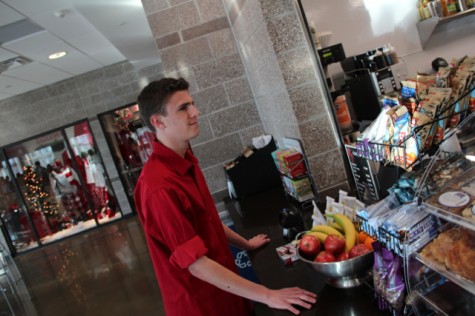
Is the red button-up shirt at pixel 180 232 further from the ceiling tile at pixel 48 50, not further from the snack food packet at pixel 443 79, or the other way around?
the ceiling tile at pixel 48 50

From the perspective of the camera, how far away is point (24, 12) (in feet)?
11.9

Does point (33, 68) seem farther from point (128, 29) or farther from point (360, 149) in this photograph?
point (360, 149)

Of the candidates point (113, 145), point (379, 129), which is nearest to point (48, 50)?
point (113, 145)

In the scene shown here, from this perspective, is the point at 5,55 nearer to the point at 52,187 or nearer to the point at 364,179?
the point at 52,187

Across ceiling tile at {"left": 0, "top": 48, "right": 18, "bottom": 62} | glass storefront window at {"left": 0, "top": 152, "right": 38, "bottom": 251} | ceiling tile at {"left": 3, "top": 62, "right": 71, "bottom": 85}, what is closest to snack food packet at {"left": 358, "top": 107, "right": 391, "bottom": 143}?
ceiling tile at {"left": 0, "top": 48, "right": 18, "bottom": 62}

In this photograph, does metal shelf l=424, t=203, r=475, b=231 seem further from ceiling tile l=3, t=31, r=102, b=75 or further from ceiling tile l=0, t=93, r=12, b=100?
ceiling tile l=0, t=93, r=12, b=100

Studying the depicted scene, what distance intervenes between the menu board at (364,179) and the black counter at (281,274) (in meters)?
0.30

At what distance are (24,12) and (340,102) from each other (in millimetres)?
3214

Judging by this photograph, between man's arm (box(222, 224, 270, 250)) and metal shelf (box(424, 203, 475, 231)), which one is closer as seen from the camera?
metal shelf (box(424, 203, 475, 231))

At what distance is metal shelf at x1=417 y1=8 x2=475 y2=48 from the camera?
2.33 meters

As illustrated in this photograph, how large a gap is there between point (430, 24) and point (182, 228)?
205 centimetres

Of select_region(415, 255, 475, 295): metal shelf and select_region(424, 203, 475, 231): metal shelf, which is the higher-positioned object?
select_region(424, 203, 475, 231): metal shelf

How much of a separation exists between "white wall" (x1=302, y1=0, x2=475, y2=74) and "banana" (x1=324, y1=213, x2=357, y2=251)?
139 cm

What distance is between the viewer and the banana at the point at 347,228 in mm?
1323
